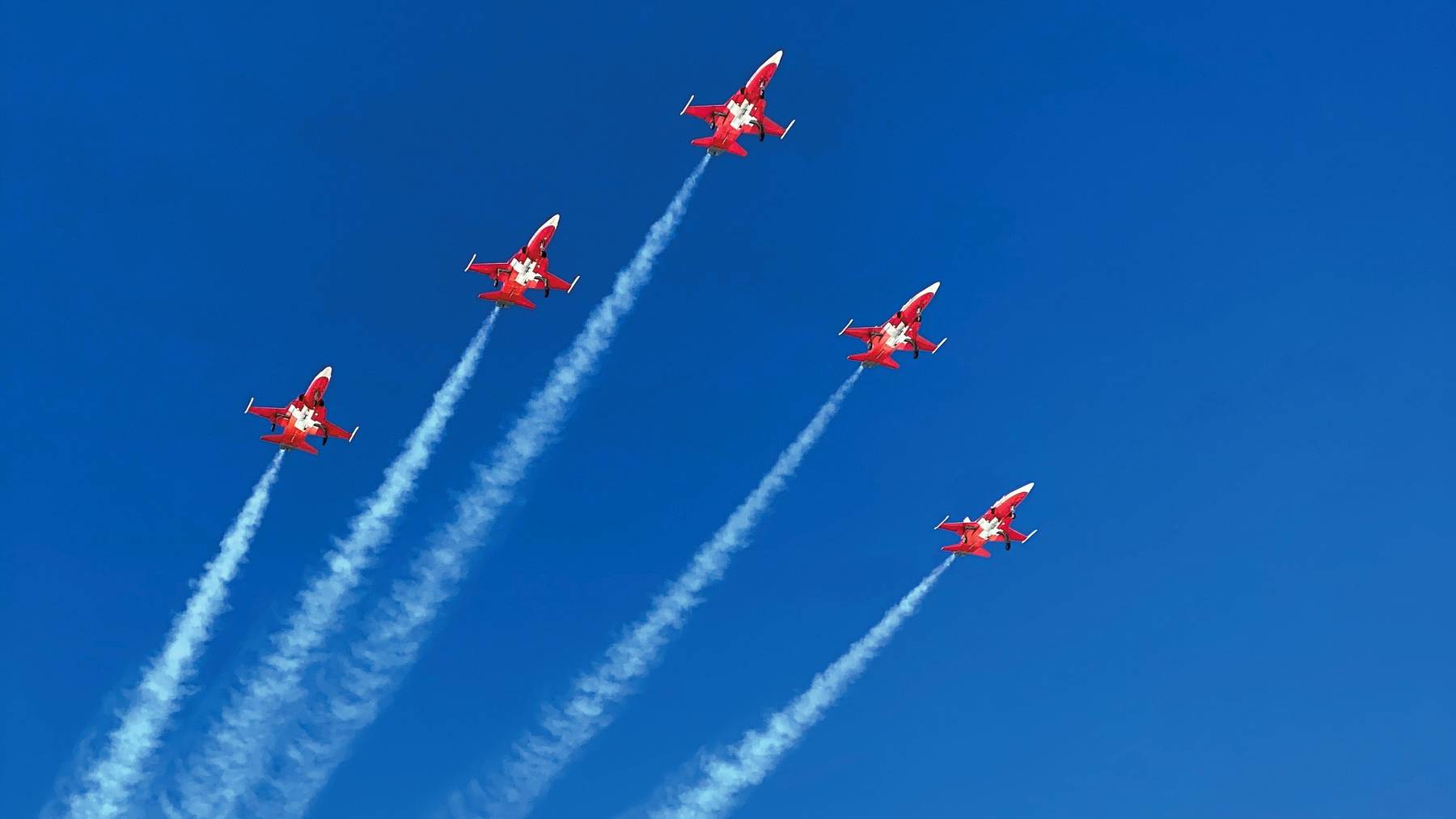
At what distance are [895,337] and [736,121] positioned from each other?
2616 centimetres

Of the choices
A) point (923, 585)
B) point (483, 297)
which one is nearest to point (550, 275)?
point (483, 297)

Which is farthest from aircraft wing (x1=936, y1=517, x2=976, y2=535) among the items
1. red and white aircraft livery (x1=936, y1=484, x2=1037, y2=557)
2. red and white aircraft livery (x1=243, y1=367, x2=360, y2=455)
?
red and white aircraft livery (x1=243, y1=367, x2=360, y2=455)

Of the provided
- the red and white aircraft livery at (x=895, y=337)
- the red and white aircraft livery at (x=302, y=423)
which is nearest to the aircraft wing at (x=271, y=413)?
the red and white aircraft livery at (x=302, y=423)

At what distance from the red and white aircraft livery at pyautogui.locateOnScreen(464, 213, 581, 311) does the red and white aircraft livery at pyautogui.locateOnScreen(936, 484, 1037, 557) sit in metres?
46.9

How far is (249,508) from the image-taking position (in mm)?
130000

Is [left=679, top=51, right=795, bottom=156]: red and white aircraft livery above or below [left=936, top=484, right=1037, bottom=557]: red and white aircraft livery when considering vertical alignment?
above

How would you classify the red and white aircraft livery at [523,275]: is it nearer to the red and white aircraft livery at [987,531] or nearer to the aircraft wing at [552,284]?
the aircraft wing at [552,284]

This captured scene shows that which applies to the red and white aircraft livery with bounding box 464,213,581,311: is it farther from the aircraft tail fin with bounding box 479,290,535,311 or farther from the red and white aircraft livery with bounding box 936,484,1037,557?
the red and white aircraft livery with bounding box 936,484,1037,557

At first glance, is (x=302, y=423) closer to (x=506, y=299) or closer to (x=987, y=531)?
(x=506, y=299)

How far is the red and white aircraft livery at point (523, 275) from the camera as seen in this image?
418ft

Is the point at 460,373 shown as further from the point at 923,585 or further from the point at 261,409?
the point at 923,585

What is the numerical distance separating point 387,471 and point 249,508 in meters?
13.3

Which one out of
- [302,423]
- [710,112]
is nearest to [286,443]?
[302,423]

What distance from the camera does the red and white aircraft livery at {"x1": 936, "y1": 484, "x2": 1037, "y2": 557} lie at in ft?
457
